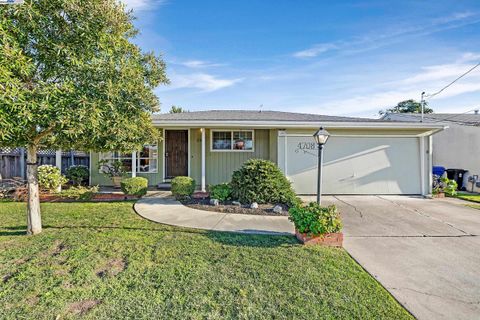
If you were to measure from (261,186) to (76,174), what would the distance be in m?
6.63

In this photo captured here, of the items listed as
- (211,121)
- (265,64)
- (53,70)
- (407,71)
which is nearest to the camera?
(53,70)

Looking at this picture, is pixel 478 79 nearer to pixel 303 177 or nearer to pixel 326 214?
pixel 303 177

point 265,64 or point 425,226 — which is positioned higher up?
point 265,64

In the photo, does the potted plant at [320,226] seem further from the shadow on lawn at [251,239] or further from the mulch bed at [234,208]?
the mulch bed at [234,208]

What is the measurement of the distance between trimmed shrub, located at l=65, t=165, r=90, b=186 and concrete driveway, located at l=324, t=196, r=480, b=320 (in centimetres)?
859

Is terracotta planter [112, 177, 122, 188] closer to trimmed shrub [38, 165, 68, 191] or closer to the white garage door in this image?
trimmed shrub [38, 165, 68, 191]

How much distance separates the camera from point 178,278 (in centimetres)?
284

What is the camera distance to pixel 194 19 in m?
8.59

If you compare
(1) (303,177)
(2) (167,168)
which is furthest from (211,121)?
(1) (303,177)

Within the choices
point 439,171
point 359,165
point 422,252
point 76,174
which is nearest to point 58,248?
point 422,252

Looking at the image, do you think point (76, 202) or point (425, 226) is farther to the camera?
point (76, 202)

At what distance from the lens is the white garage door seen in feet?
28.0

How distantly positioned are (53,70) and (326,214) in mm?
4527

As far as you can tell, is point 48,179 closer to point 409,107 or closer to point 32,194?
point 32,194
